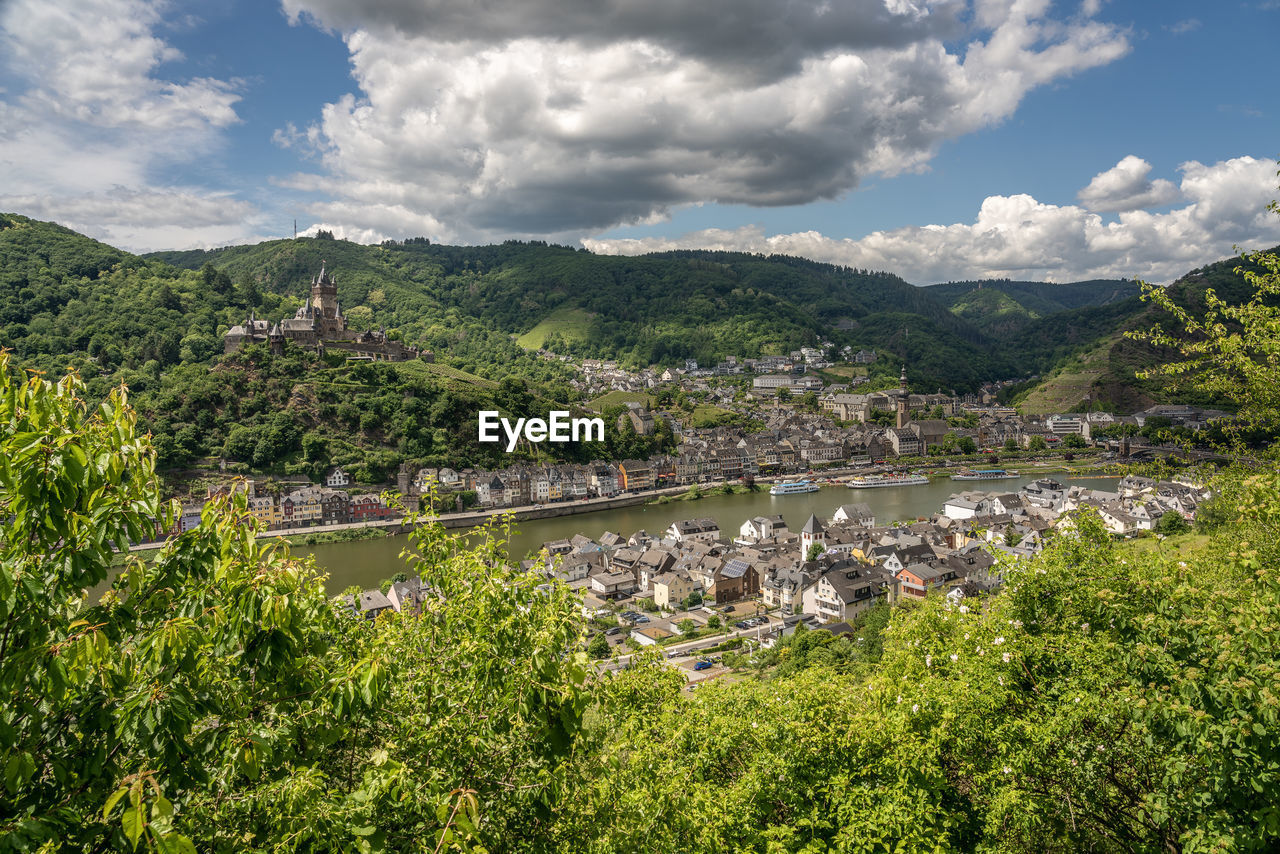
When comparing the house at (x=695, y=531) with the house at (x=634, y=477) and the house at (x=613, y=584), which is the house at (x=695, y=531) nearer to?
the house at (x=613, y=584)

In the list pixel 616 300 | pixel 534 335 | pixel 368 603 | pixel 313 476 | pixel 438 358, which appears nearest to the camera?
pixel 368 603

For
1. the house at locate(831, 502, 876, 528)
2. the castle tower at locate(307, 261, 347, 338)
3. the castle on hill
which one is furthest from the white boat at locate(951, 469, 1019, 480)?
the castle tower at locate(307, 261, 347, 338)

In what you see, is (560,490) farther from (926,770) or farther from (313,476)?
(926,770)

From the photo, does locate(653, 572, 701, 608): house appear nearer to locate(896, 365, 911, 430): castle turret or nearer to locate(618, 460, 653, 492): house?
locate(618, 460, 653, 492): house

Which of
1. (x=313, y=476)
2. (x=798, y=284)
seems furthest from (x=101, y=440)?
(x=798, y=284)

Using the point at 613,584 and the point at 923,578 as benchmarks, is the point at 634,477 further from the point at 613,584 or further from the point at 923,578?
the point at 923,578
